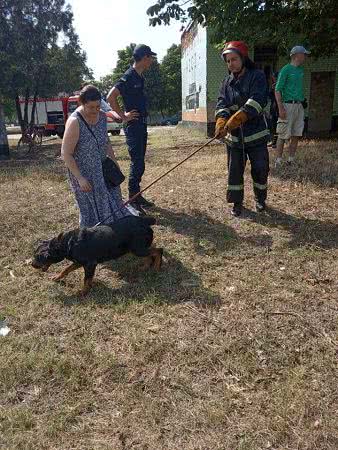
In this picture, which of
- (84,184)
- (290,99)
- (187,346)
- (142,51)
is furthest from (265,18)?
(187,346)

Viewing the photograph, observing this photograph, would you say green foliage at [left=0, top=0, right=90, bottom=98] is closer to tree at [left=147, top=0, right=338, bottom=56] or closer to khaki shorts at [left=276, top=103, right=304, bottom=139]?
tree at [left=147, top=0, right=338, bottom=56]

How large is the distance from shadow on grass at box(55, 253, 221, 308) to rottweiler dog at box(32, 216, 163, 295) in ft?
0.46

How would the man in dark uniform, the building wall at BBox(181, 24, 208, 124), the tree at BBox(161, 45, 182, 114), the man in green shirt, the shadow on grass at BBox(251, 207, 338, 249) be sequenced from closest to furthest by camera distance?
the shadow on grass at BBox(251, 207, 338, 249), the man in dark uniform, the man in green shirt, the building wall at BBox(181, 24, 208, 124), the tree at BBox(161, 45, 182, 114)

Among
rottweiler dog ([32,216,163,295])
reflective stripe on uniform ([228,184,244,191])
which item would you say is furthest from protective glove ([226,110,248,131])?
rottweiler dog ([32,216,163,295])

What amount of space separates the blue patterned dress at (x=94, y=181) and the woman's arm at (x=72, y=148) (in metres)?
0.07

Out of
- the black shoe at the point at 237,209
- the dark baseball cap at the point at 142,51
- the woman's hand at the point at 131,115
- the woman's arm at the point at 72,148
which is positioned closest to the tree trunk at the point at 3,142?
the woman's hand at the point at 131,115

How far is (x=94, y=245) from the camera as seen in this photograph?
328 centimetres

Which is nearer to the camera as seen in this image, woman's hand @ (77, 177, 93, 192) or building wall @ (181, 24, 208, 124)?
woman's hand @ (77, 177, 93, 192)

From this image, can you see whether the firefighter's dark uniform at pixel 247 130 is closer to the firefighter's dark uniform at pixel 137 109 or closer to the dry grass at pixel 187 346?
the dry grass at pixel 187 346

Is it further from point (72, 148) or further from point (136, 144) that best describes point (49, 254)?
point (136, 144)

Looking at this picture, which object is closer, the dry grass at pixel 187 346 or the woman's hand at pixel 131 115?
the dry grass at pixel 187 346

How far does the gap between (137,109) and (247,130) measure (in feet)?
4.41

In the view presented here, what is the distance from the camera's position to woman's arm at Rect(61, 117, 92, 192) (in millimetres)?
3578

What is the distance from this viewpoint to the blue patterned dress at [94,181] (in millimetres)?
3727
